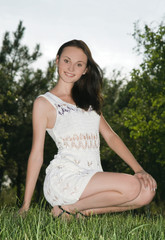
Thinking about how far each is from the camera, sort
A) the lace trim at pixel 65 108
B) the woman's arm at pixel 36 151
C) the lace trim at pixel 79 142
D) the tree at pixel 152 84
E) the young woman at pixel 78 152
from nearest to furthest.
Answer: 1. the young woman at pixel 78 152
2. the woman's arm at pixel 36 151
3. the lace trim at pixel 79 142
4. the lace trim at pixel 65 108
5. the tree at pixel 152 84

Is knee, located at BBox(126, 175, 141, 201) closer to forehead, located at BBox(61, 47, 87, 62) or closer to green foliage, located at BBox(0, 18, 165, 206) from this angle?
forehead, located at BBox(61, 47, 87, 62)

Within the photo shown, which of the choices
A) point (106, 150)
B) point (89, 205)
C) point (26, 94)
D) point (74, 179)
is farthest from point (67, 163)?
point (26, 94)

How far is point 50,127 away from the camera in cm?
359

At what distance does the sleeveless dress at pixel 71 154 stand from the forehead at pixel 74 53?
1.48ft

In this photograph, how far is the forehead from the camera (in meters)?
3.75

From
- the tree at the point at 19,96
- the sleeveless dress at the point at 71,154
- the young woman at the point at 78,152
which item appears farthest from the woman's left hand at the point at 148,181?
the tree at the point at 19,96

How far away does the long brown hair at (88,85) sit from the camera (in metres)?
3.80

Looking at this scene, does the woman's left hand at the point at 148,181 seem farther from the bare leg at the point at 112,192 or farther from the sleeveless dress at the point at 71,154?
the sleeveless dress at the point at 71,154

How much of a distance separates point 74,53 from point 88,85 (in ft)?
1.34

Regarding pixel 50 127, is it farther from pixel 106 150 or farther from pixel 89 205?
pixel 106 150

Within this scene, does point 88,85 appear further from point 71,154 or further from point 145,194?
point 145,194

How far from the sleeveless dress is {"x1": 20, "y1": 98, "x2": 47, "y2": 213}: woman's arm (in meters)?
0.12

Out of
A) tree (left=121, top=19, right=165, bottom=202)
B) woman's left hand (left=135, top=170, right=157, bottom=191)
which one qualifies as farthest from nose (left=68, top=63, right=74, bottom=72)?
tree (left=121, top=19, right=165, bottom=202)

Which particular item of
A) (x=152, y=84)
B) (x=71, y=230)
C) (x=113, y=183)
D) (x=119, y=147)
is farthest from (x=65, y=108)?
(x=152, y=84)
